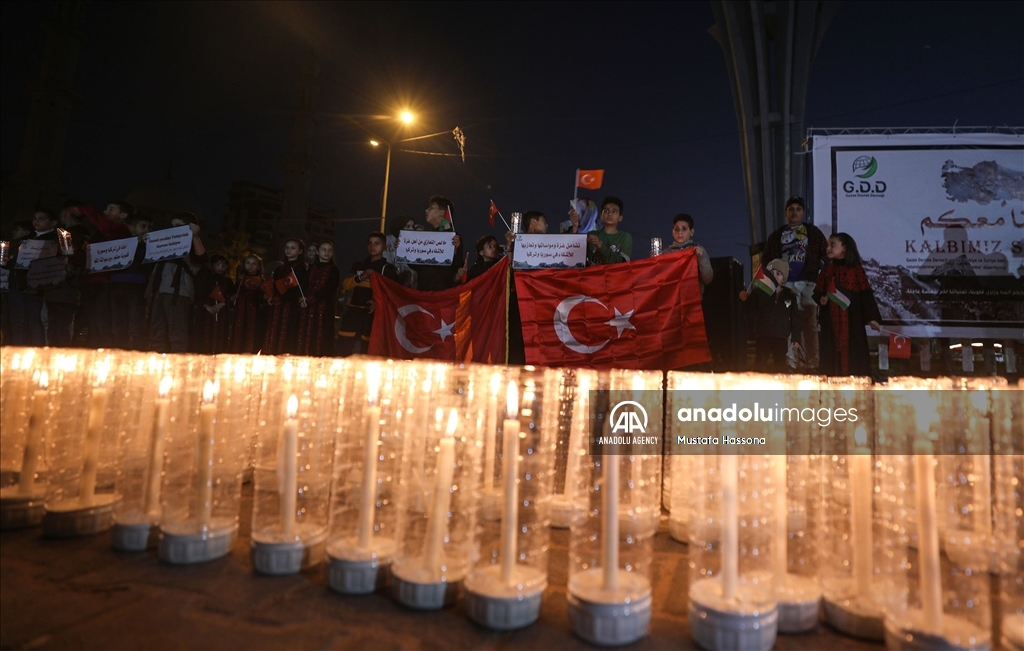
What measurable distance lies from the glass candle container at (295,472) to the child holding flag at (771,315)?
4538mm

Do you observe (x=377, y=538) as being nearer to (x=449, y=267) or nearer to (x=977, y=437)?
(x=977, y=437)

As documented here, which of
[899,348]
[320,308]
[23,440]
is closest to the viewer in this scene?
[23,440]

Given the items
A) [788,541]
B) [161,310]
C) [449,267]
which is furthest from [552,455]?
[161,310]

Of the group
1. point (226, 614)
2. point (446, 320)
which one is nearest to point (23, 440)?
point (226, 614)

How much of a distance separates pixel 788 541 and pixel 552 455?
3.14ft

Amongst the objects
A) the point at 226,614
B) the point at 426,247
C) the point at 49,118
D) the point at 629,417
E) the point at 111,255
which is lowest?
the point at 226,614

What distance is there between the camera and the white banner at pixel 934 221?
866 cm

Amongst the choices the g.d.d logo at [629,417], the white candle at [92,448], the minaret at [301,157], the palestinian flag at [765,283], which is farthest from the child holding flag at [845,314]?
the minaret at [301,157]

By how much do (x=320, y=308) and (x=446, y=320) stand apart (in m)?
2.46

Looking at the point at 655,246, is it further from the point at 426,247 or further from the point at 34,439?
the point at 34,439

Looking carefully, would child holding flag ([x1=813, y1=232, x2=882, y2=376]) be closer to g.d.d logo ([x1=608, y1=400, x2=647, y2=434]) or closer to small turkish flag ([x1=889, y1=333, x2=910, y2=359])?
g.d.d logo ([x1=608, y1=400, x2=647, y2=434])

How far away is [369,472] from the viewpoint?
6.48 feet

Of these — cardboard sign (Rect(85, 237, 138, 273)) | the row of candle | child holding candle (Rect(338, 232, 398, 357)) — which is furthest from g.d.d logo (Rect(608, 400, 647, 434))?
cardboard sign (Rect(85, 237, 138, 273))

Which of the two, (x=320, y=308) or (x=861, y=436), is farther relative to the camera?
(x=320, y=308)
